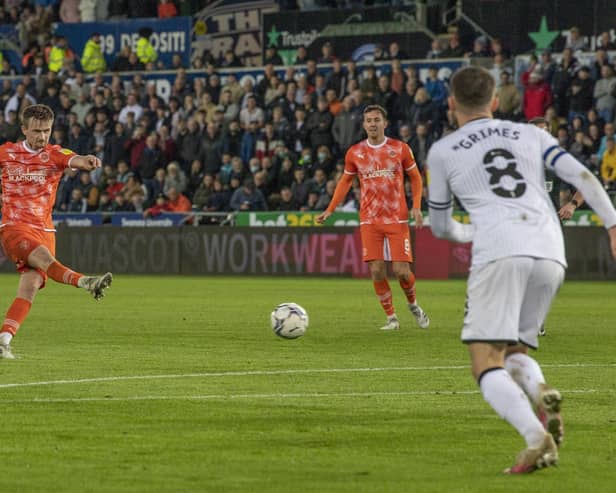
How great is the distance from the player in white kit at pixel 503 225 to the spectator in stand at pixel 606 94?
2198 centimetres

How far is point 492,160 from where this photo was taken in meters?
7.34

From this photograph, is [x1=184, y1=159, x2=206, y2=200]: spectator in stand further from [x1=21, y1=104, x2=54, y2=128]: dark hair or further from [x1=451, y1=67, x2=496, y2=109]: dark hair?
[x1=451, y1=67, x2=496, y2=109]: dark hair

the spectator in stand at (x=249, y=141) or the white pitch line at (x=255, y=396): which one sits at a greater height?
the spectator in stand at (x=249, y=141)

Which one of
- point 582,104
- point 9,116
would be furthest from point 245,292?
point 9,116

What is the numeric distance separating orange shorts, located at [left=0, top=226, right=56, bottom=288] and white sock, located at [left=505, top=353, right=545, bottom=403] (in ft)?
22.1

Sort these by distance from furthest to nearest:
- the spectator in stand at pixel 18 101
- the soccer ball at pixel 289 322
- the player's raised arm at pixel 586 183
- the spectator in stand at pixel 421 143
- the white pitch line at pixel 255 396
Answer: the spectator in stand at pixel 18 101
the spectator in stand at pixel 421 143
the soccer ball at pixel 289 322
the white pitch line at pixel 255 396
the player's raised arm at pixel 586 183

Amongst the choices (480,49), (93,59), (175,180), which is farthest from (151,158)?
(480,49)

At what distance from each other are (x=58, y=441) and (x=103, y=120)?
2806 centimetres

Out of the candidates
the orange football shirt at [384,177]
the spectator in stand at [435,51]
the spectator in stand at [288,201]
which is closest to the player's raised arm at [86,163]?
the orange football shirt at [384,177]

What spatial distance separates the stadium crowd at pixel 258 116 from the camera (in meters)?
29.2

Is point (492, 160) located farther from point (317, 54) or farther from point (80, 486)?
point (317, 54)

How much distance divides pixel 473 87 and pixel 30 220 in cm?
702

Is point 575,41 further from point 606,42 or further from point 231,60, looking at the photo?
point 231,60

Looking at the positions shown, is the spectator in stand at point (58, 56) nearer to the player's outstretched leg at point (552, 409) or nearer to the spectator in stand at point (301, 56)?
the spectator in stand at point (301, 56)
